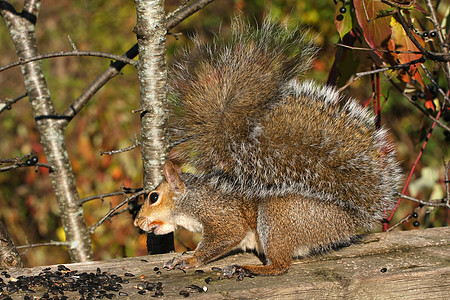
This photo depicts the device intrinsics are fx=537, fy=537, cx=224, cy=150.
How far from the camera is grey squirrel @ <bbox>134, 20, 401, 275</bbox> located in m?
1.75

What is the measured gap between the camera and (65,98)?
504 cm

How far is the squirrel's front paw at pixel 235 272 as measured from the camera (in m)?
1.65

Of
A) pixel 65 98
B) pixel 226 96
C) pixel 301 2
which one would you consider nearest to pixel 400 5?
pixel 226 96

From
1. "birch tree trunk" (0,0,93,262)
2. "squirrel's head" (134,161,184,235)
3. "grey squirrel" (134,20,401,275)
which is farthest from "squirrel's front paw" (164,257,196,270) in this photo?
"birch tree trunk" (0,0,93,262)

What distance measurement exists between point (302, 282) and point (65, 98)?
3943mm

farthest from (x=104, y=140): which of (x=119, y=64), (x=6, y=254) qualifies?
(x=6, y=254)

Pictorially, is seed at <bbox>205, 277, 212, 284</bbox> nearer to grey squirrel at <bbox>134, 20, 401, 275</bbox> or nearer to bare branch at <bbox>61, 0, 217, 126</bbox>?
grey squirrel at <bbox>134, 20, 401, 275</bbox>

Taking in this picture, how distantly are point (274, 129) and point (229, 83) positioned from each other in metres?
0.24

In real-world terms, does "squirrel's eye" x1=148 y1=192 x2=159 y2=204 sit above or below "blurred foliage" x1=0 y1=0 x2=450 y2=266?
below

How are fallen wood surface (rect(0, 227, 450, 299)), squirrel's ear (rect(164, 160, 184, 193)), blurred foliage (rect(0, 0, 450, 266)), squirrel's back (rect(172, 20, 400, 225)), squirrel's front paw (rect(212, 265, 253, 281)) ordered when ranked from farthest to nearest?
1. blurred foliage (rect(0, 0, 450, 266))
2. squirrel's ear (rect(164, 160, 184, 193))
3. squirrel's back (rect(172, 20, 400, 225))
4. squirrel's front paw (rect(212, 265, 253, 281))
5. fallen wood surface (rect(0, 227, 450, 299))

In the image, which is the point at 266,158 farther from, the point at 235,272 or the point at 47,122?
the point at 47,122

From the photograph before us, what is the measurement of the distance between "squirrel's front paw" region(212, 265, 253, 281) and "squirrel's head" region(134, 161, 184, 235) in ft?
1.21

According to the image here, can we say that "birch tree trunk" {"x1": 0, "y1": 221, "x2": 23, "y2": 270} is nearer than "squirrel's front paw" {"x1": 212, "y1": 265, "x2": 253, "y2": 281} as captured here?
No

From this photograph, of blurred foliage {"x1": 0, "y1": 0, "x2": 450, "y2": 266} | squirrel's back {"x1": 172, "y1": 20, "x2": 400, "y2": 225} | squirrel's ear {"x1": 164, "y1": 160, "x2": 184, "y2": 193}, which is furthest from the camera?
blurred foliage {"x1": 0, "y1": 0, "x2": 450, "y2": 266}
